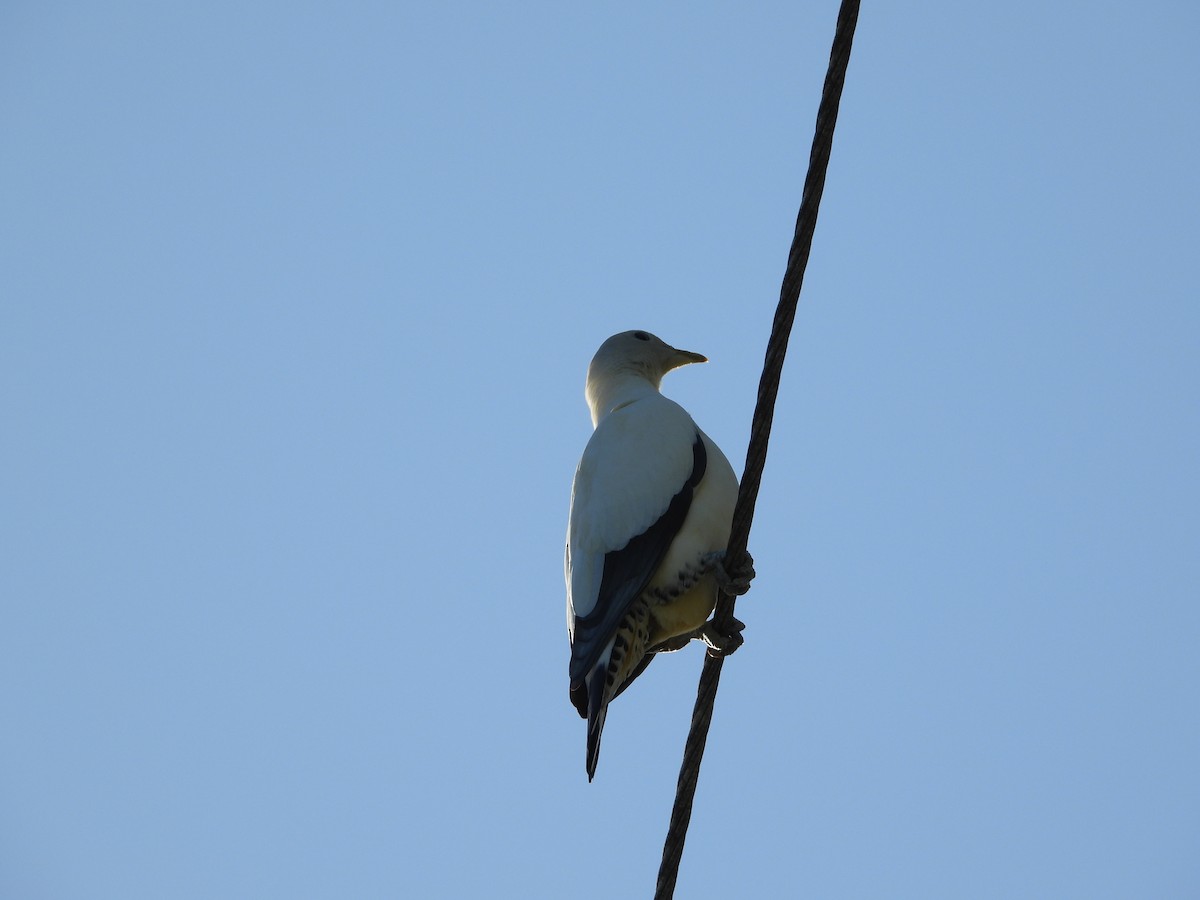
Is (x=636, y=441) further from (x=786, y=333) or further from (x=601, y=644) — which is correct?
(x=786, y=333)

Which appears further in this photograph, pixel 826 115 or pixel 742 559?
pixel 742 559

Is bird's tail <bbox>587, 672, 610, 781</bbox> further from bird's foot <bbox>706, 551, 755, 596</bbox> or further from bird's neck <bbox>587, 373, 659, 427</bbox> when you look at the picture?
bird's neck <bbox>587, 373, 659, 427</bbox>

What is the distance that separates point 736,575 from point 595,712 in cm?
74

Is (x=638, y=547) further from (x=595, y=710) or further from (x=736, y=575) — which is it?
(x=595, y=710)

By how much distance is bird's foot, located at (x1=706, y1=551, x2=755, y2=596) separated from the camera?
471 cm

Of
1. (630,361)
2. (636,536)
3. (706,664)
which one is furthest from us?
(630,361)

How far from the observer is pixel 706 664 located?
452 centimetres

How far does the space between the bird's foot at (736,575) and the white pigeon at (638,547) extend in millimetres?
87

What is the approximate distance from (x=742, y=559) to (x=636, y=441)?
1.07 metres

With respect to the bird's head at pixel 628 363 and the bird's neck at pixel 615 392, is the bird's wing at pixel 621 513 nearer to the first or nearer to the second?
the bird's neck at pixel 615 392

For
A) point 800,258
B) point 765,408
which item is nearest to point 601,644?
point 765,408

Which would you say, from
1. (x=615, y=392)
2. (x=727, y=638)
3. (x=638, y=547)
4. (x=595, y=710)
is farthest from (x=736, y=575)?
A: (x=615, y=392)

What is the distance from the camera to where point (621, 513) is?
5.40 meters

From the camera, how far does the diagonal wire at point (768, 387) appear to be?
147 inches
